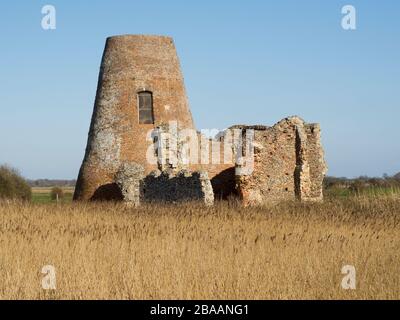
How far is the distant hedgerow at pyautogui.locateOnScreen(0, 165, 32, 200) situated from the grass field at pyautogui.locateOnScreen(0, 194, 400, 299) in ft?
81.8

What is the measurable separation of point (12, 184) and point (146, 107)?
17.0 meters

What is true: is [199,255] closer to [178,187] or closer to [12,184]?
[178,187]

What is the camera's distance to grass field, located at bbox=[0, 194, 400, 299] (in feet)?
22.4

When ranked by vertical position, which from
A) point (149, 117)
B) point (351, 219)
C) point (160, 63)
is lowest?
point (351, 219)

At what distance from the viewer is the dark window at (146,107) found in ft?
→ 74.9

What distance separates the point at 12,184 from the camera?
3750 cm

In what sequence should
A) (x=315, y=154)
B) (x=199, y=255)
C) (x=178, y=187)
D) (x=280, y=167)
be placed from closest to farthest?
1. (x=199, y=255)
2. (x=178, y=187)
3. (x=280, y=167)
4. (x=315, y=154)

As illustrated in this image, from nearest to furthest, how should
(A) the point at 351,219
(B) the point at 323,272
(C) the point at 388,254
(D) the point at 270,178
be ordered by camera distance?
1. (B) the point at 323,272
2. (C) the point at 388,254
3. (A) the point at 351,219
4. (D) the point at 270,178

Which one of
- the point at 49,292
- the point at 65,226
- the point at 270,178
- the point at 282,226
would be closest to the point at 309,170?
the point at 270,178

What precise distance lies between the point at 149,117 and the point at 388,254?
1475 centimetres

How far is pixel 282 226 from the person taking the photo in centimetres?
1125

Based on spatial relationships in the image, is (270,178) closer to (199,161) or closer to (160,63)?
(199,161)

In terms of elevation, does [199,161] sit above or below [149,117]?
below

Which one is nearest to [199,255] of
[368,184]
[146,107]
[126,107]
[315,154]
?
[315,154]
